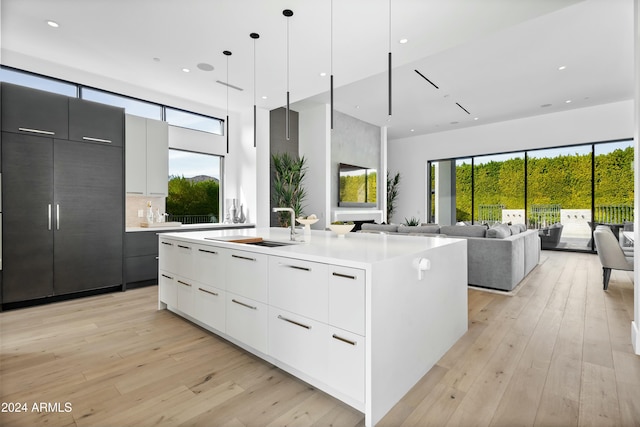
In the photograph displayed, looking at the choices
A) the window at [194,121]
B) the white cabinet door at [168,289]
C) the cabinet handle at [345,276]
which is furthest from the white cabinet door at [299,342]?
the window at [194,121]

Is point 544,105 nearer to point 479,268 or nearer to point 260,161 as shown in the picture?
point 479,268

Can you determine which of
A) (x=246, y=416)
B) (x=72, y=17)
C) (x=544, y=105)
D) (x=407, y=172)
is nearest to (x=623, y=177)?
(x=544, y=105)

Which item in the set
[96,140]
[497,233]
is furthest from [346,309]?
[96,140]

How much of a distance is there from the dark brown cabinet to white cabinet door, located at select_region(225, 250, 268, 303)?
256 cm

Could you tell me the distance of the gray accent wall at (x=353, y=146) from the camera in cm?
723

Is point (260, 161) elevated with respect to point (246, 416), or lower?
elevated

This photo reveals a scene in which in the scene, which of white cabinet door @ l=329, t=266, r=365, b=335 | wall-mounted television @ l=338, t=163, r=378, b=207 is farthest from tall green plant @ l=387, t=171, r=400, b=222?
white cabinet door @ l=329, t=266, r=365, b=335

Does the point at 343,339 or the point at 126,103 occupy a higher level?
the point at 126,103

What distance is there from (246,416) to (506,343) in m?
2.04

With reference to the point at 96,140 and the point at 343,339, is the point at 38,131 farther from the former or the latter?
the point at 343,339

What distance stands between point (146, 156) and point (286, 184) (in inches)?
101

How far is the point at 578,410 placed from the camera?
1669 millimetres

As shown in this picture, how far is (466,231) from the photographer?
4.34m

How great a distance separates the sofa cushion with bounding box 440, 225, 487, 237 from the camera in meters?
4.27
